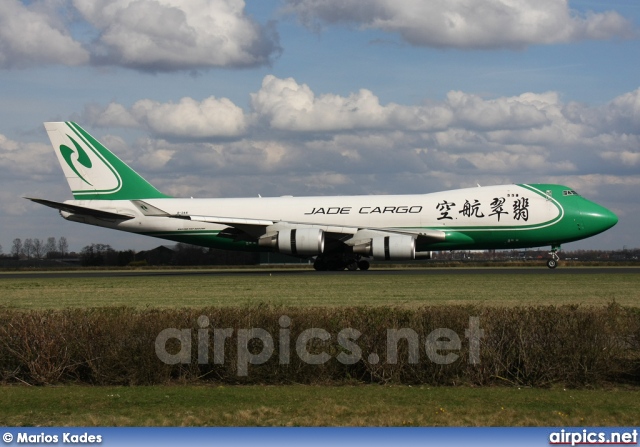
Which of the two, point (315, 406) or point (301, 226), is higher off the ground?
point (301, 226)

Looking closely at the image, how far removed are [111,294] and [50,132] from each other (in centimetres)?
2573

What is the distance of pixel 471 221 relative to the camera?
153 ft

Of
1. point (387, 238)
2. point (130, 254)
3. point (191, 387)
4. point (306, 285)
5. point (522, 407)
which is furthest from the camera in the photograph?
point (130, 254)

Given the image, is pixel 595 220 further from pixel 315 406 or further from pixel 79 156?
pixel 315 406

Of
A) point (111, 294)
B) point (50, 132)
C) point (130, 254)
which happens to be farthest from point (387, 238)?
point (130, 254)

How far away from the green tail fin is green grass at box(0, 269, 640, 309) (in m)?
14.5

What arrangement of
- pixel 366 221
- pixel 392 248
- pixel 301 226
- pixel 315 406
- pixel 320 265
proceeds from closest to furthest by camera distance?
pixel 315 406 < pixel 392 248 < pixel 366 221 < pixel 301 226 < pixel 320 265

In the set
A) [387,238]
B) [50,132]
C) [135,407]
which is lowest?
[135,407]

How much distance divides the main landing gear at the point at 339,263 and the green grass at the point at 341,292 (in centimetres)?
901

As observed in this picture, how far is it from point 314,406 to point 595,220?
3812cm

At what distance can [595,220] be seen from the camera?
4694cm

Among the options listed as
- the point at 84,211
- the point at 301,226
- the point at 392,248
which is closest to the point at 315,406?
the point at 392,248

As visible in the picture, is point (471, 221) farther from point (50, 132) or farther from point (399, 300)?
point (50, 132)

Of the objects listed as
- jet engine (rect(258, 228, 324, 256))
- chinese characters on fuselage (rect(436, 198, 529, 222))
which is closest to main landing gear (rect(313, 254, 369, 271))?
jet engine (rect(258, 228, 324, 256))
